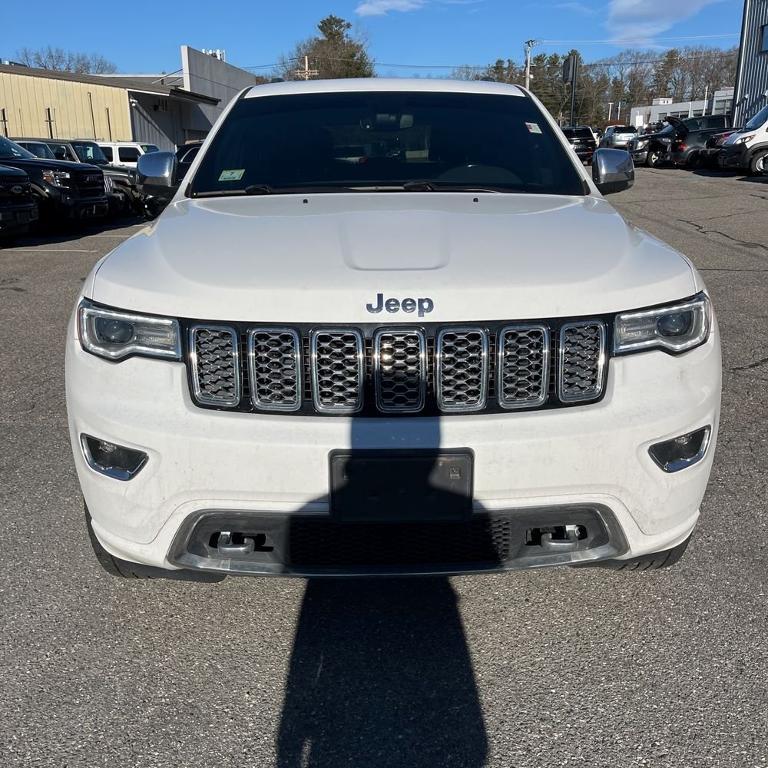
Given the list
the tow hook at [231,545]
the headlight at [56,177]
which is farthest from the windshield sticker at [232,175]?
the headlight at [56,177]

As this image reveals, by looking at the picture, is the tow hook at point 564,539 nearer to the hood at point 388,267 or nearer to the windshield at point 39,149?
the hood at point 388,267

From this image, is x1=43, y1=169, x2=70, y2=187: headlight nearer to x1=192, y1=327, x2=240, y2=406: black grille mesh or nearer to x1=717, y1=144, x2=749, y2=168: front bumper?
x1=192, y1=327, x2=240, y2=406: black grille mesh

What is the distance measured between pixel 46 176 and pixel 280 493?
12902mm

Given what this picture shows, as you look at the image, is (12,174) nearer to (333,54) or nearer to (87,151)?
(87,151)

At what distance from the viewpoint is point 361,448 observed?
6.77 ft

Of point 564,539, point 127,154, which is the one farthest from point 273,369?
point 127,154

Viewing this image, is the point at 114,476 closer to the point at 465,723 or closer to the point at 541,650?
the point at 465,723

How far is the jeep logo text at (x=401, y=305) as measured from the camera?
82.0 inches

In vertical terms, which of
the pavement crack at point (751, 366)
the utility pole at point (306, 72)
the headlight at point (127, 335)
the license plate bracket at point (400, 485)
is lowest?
the pavement crack at point (751, 366)

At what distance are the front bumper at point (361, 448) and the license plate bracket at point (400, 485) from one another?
0.03 m

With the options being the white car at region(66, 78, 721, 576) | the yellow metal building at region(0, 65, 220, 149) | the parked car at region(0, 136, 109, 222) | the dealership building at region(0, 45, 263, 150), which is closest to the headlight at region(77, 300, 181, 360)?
the white car at region(66, 78, 721, 576)

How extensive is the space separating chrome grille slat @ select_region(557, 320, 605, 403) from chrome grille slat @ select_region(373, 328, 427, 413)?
382 millimetres

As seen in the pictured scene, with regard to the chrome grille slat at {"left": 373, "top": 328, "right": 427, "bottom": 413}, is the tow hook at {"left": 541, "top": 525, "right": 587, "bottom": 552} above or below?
below

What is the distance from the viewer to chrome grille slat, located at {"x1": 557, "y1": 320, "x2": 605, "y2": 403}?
215 cm
